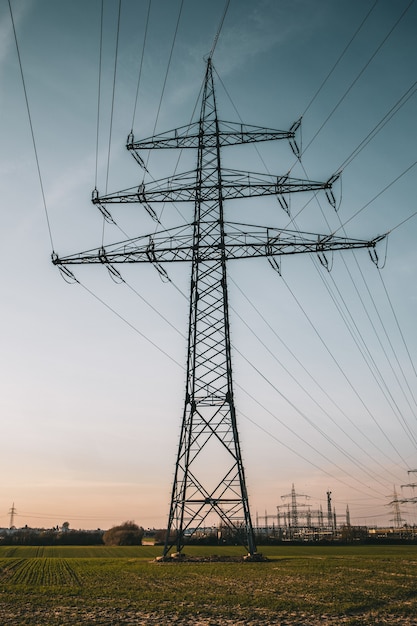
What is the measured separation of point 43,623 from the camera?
11.2m

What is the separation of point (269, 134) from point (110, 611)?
74.2 ft

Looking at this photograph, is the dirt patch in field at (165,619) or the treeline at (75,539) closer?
the dirt patch in field at (165,619)

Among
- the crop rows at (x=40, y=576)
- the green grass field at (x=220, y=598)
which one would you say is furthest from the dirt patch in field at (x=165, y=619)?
the crop rows at (x=40, y=576)

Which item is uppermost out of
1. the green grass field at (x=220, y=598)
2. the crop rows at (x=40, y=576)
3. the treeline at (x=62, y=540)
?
the green grass field at (x=220, y=598)

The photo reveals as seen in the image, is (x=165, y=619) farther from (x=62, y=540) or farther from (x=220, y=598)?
(x=62, y=540)

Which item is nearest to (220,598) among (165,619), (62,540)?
(165,619)

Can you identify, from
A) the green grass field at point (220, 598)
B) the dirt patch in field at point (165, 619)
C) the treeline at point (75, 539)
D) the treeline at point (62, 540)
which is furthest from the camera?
the treeline at point (62, 540)

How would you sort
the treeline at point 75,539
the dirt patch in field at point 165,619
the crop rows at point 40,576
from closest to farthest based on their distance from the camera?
the dirt patch in field at point 165,619 → the crop rows at point 40,576 → the treeline at point 75,539

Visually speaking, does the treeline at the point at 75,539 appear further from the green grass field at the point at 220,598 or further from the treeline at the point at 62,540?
the green grass field at the point at 220,598

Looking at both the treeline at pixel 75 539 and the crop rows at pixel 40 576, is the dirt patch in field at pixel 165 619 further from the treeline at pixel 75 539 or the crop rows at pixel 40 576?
the treeline at pixel 75 539

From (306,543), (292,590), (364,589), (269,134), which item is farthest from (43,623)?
(306,543)

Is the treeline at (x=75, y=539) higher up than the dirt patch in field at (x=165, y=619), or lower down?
lower down

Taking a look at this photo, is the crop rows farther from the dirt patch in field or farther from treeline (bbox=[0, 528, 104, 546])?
treeline (bbox=[0, 528, 104, 546])

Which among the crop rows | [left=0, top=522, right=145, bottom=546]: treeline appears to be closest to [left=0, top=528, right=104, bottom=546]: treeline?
[left=0, top=522, right=145, bottom=546]: treeline
